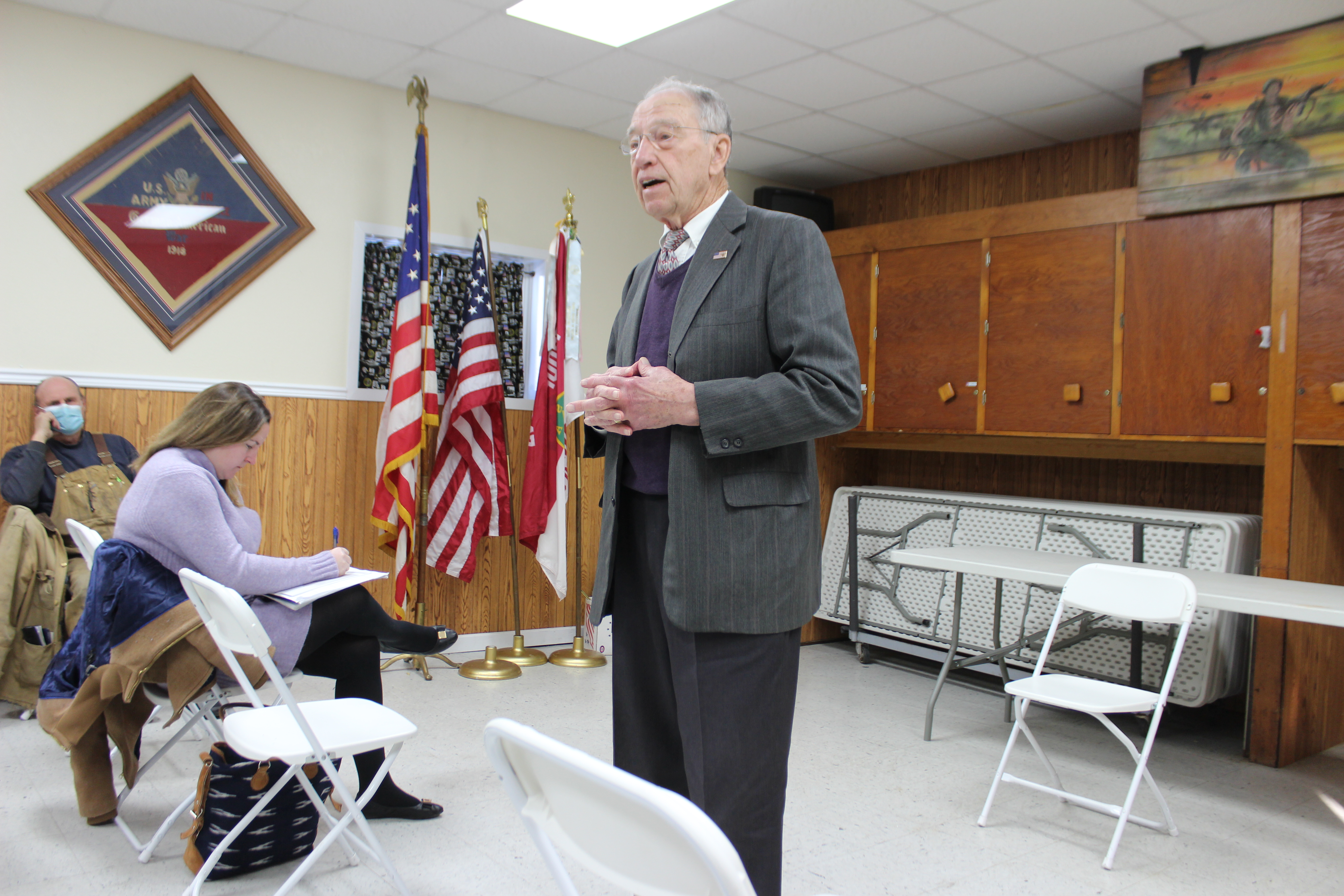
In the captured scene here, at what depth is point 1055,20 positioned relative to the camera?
12.0 ft

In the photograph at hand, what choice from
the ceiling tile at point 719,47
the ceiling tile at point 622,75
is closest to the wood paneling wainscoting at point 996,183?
the ceiling tile at point 719,47

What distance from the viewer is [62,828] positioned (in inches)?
102

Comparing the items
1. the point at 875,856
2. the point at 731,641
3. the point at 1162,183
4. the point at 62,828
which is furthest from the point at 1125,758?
the point at 62,828

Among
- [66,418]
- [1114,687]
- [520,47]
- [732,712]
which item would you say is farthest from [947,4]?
[66,418]

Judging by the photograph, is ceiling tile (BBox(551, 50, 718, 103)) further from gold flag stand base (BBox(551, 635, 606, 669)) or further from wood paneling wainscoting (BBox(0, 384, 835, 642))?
gold flag stand base (BBox(551, 635, 606, 669))

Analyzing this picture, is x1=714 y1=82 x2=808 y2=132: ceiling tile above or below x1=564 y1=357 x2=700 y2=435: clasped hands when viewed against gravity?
above

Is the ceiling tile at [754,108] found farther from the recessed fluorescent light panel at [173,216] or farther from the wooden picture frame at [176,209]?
the recessed fluorescent light panel at [173,216]

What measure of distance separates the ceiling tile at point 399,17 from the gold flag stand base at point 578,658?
2.90 m

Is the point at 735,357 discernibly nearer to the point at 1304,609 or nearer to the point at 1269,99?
the point at 1304,609

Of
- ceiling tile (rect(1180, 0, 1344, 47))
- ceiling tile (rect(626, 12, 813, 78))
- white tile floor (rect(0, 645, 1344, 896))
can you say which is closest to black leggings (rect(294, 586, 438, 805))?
white tile floor (rect(0, 645, 1344, 896))

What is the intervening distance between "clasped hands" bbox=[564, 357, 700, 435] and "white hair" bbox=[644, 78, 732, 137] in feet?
1.36

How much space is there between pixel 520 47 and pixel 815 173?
7.97 ft

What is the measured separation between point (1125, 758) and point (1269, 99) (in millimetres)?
2624

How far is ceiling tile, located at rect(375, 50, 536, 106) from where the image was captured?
427 centimetres
